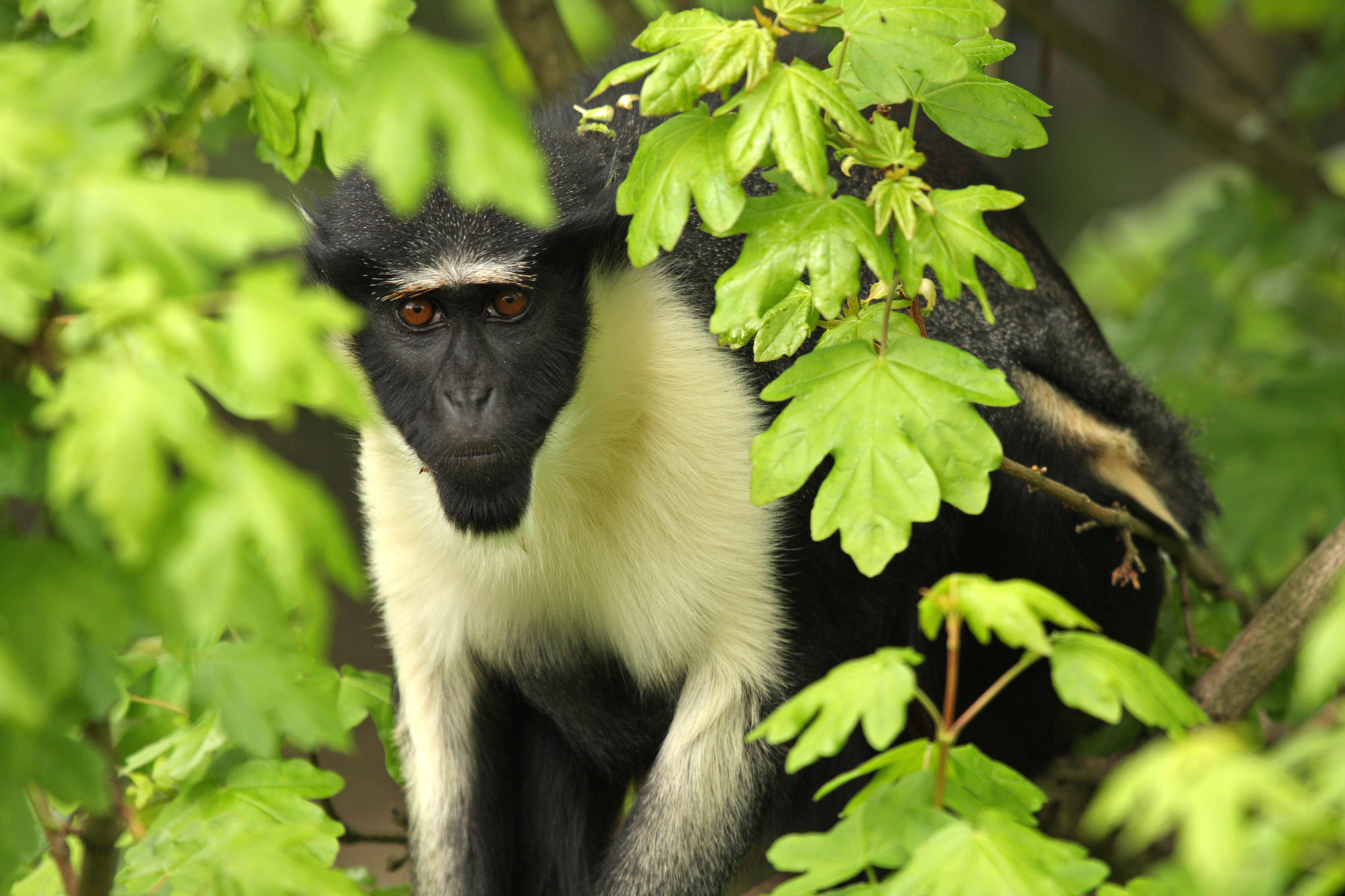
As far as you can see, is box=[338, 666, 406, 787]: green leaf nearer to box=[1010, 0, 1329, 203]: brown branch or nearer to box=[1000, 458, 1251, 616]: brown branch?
box=[1000, 458, 1251, 616]: brown branch

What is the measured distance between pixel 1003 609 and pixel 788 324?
0.88m

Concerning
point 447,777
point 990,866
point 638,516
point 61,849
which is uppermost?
point 990,866

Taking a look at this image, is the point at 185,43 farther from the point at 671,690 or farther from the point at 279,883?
the point at 671,690

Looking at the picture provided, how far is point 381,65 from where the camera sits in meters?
1.59

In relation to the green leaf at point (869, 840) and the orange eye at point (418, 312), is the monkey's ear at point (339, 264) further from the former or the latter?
the green leaf at point (869, 840)

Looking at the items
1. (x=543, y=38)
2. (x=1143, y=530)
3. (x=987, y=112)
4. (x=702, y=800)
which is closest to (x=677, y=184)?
(x=987, y=112)

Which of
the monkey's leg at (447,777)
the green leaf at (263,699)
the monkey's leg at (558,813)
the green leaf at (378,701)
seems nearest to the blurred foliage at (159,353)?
the green leaf at (263,699)

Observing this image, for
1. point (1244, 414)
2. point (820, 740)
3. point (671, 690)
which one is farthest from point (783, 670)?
point (1244, 414)

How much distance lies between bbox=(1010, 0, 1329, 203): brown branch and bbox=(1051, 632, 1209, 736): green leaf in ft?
13.7

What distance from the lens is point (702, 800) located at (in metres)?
3.52

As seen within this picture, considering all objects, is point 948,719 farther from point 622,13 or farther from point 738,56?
point 622,13

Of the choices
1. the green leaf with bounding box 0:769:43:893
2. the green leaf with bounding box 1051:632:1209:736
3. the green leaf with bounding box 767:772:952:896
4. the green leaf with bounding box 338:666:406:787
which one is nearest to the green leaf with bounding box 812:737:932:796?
the green leaf with bounding box 767:772:952:896

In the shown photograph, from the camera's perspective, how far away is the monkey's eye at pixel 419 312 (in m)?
3.29

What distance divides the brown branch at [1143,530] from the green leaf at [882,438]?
0.27 meters
